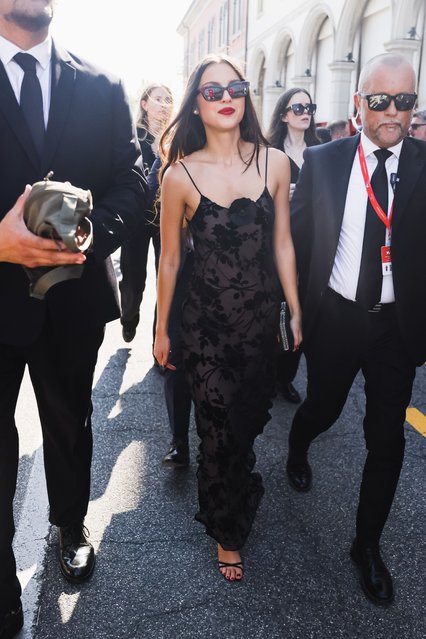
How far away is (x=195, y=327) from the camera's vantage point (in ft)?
8.09

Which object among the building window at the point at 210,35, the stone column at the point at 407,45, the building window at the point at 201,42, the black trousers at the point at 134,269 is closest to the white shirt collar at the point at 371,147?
the black trousers at the point at 134,269

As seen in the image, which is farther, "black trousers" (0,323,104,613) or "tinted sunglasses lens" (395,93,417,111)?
"tinted sunglasses lens" (395,93,417,111)

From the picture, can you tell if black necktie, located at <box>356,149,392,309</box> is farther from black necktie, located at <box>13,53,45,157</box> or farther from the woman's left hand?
black necktie, located at <box>13,53,45,157</box>

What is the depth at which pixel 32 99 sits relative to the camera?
76.3 inches

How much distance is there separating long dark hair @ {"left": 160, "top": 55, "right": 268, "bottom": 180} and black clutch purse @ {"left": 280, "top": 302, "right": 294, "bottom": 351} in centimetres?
67

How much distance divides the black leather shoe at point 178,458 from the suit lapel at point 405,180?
5.62 feet

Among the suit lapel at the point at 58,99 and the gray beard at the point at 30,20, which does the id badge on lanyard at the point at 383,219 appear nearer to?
the suit lapel at the point at 58,99

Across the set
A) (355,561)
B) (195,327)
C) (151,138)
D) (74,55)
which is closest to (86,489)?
(195,327)

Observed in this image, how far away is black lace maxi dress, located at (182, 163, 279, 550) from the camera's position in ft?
7.80

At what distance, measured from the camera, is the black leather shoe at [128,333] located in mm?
5359

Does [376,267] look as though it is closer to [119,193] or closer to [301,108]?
[119,193]

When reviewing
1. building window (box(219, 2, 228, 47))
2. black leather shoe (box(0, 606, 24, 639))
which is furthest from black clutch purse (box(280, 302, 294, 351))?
building window (box(219, 2, 228, 47))

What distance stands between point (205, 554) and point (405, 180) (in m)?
1.83

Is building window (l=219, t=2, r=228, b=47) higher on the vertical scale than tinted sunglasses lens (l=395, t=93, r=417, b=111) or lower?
higher
